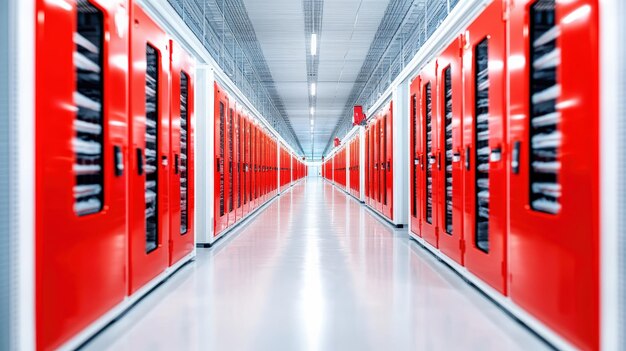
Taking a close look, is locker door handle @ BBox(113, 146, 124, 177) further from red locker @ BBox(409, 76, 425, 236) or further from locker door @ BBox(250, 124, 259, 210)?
locker door @ BBox(250, 124, 259, 210)

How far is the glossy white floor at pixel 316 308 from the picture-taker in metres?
2.26

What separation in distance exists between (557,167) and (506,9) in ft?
3.93

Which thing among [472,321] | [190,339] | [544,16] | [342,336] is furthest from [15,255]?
[544,16]

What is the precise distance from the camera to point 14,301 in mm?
1680

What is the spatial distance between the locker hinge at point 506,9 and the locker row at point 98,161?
2518mm

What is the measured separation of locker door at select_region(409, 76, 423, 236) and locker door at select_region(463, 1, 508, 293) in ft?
5.56

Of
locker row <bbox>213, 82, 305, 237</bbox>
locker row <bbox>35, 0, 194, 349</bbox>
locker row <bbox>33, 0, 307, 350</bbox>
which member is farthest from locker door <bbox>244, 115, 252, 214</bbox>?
locker row <bbox>35, 0, 194, 349</bbox>

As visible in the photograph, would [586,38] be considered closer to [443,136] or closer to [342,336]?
[342,336]

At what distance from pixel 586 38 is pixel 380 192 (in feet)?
21.4

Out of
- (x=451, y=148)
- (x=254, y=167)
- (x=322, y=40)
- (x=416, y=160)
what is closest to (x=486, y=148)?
(x=451, y=148)

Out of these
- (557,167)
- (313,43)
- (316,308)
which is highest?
(313,43)

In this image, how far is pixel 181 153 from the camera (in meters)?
4.19

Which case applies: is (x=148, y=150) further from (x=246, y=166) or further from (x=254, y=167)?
(x=254, y=167)

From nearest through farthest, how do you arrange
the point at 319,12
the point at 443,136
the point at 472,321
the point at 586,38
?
the point at 586,38 → the point at 472,321 → the point at 443,136 → the point at 319,12
